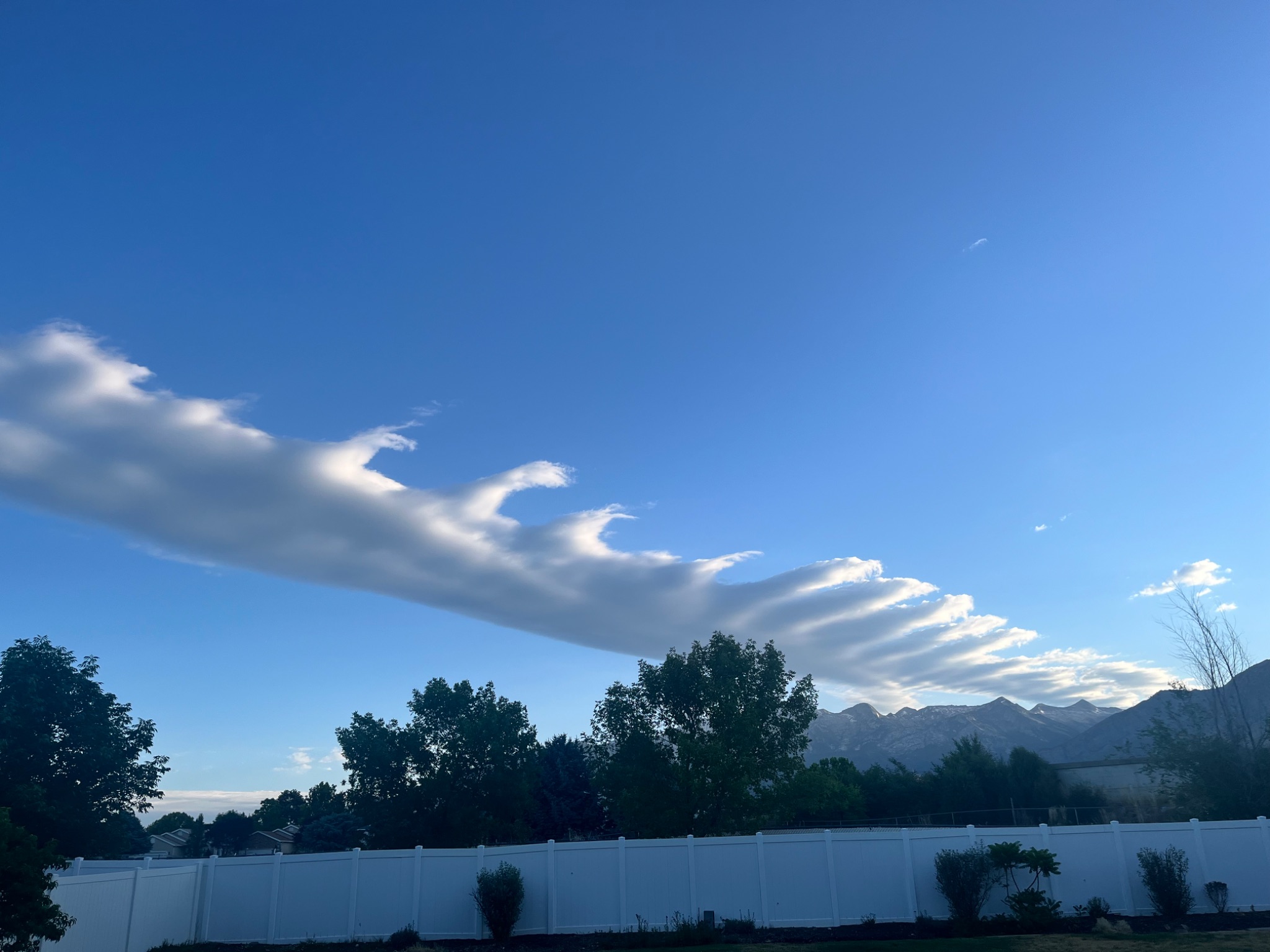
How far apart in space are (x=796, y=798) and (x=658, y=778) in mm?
6459

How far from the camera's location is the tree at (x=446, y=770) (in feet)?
178

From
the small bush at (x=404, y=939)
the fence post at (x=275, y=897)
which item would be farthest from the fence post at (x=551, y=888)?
the fence post at (x=275, y=897)

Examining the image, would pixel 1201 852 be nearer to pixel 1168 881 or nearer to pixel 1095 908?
pixel 1168 881

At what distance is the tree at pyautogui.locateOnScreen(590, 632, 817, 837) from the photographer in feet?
130

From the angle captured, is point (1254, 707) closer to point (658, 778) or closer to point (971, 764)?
point (971, 764)

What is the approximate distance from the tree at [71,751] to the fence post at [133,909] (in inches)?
957

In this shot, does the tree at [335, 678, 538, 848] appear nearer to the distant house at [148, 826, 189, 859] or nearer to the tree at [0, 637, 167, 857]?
the tree at [0, 637, 167, 857]

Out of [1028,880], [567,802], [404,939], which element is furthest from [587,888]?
[567,802]

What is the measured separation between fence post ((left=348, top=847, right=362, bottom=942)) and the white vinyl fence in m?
0.03

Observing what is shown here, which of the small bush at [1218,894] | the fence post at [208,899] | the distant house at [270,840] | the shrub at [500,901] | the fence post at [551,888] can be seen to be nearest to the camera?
the small bush at [1218,894]

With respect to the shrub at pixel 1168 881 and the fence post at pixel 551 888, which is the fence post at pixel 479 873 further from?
the shrub at pixel 1168 881

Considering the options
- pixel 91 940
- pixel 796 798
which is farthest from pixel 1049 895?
pixel 91 940

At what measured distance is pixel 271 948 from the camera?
78.2 ft

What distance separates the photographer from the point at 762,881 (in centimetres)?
2342
